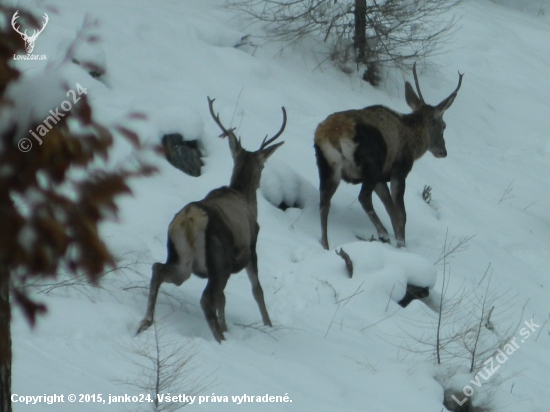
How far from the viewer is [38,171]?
2.89 meters

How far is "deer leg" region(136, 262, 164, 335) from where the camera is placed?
21.4 feet

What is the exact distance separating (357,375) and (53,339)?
2237mm

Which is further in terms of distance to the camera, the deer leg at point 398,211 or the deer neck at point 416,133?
the deer neck at point 416,133

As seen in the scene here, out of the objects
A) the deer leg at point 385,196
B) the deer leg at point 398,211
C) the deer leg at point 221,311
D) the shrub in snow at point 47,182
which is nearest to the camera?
the shrub in snow at point 47,182

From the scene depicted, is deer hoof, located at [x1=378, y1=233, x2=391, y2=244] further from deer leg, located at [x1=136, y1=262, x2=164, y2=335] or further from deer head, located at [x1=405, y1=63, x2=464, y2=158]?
deer leg, located at [x1=136, y1=262, x2=164, y2=335]

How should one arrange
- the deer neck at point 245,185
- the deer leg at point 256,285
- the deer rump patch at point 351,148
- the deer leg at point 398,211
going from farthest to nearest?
the deer leg at point 398,211 → the deer rump patch at point 351,148 → the deer neck at point 245,185 → the deer leg at point 256,285

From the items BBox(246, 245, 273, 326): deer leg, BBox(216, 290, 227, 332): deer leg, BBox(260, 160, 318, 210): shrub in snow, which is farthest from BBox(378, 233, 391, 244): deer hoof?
BBox(216, 290, 227, 332): deer leg

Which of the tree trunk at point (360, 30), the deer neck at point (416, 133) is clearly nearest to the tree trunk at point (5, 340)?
the deer neck at point (416, 133)

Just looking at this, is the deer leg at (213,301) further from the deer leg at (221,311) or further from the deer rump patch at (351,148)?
the deer rump patch at (351,148)

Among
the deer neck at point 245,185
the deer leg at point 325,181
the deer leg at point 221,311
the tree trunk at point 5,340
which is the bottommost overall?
the deer leg at point 325,181

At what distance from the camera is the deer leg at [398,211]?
429 inches

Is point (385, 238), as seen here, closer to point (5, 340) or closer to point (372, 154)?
point (372, 154)

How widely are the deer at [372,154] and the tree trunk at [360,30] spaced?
4.54 m

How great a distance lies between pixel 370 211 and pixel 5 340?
8.08 metres
